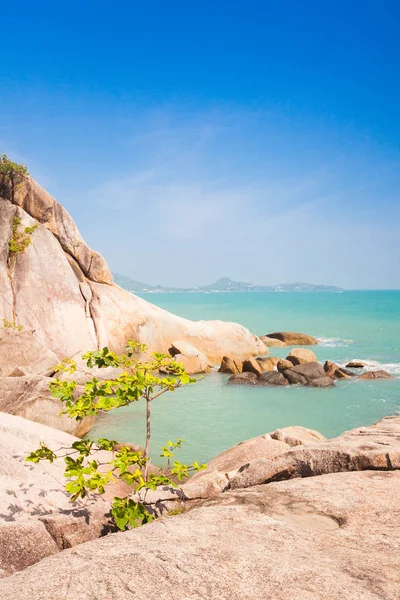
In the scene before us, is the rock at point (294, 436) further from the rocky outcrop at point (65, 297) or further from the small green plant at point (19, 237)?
the small green plant at point (19, 237)

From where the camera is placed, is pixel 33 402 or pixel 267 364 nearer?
pixel 33 402

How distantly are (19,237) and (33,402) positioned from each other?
13728 mm

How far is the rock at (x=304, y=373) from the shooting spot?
22.3 metres

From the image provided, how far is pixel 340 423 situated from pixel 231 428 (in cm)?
424

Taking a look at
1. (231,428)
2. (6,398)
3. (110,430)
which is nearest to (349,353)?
(231,428)

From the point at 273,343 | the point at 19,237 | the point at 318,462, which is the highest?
the point at 19,237

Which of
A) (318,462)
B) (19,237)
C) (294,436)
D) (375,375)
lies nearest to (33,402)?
(294,436)

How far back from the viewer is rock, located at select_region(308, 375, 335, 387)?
21.8 metres

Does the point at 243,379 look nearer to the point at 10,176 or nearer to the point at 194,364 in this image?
the point at 194,364

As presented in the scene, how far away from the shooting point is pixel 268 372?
23.1m

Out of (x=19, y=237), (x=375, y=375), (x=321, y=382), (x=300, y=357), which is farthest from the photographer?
(x=300, y=357)

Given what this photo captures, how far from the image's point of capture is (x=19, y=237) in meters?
22.3

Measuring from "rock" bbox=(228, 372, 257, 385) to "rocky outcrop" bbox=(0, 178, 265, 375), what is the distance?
4.94 metres

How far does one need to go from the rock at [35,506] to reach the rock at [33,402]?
10.1ft
